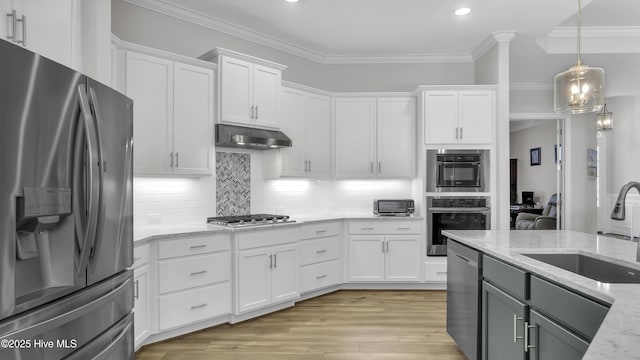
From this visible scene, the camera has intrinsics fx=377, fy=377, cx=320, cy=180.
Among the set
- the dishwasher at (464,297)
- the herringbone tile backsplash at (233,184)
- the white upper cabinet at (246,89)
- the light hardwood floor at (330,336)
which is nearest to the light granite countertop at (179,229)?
the herringbone tile backsplash at (233,184)

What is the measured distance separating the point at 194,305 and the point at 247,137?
1621mm

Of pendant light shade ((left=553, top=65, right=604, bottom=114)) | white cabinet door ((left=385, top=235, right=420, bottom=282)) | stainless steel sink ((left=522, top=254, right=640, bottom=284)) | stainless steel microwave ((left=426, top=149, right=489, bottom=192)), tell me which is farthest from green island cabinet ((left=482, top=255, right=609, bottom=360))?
stainless steel microwave ((left=426, top=149, right=489, bottom=192))

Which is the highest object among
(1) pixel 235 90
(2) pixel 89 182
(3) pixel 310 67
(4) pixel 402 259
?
(3) pixel 310 67

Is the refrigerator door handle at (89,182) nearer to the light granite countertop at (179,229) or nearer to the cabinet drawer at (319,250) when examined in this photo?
the light granite countertop at (179,229)

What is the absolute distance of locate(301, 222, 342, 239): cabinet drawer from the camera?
4.15 metres

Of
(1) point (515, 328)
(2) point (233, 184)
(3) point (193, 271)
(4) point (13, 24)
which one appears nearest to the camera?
(4) point (13, 24)

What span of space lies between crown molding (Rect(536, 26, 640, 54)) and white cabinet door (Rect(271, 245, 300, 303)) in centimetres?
391

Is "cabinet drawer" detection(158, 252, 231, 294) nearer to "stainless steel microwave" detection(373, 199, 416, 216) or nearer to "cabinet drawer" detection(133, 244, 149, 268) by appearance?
"cabinet drawer" detection(133, 244, 149, 268)

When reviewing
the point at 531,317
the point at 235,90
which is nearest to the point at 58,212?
the point at 531,317

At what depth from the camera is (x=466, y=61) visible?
512 cm

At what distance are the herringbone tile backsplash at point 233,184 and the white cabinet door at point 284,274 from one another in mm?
767

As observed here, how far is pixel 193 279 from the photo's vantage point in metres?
3.14

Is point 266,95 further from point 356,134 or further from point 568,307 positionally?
point 568,307

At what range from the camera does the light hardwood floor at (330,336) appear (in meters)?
2.85
